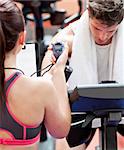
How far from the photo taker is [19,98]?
4.76 feet

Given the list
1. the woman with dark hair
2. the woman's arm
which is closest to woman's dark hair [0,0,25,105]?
the woman with dark hair

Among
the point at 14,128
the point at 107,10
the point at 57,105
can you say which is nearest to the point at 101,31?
the point at 107,10

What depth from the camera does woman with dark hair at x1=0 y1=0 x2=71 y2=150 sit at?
1.42 metres

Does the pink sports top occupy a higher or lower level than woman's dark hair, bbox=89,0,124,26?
lower

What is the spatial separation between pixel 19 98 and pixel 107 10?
66cm

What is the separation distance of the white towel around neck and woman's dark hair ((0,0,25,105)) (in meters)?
0.57

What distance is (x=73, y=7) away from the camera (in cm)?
589

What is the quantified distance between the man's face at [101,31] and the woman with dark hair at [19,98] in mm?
481

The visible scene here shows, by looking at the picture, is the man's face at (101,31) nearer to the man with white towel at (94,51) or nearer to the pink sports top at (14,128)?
the man with white towel at (94,51)

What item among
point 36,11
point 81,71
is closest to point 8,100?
point 81,71

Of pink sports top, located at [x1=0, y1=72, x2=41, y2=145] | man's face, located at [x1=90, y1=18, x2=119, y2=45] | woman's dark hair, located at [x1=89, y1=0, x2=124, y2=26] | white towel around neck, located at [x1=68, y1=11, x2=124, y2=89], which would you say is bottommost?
pink sports top, located at [x1=0, y1=72, x2=41, y2=145]

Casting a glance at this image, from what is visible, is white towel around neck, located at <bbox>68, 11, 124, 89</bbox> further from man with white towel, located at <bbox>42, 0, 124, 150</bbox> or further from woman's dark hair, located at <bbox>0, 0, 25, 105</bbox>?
woman's dark hair, located at <bbox>0, 0, 25, 105</bbox>

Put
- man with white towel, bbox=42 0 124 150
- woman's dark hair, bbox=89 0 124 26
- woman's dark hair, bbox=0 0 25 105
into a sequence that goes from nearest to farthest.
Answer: woman's dark hair, bbox=0 0 25 105 → woman's dark hair, bbox=89 0 124 26 → man with white towel, bbox=42 0 124 150

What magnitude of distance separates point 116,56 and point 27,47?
0.49m
